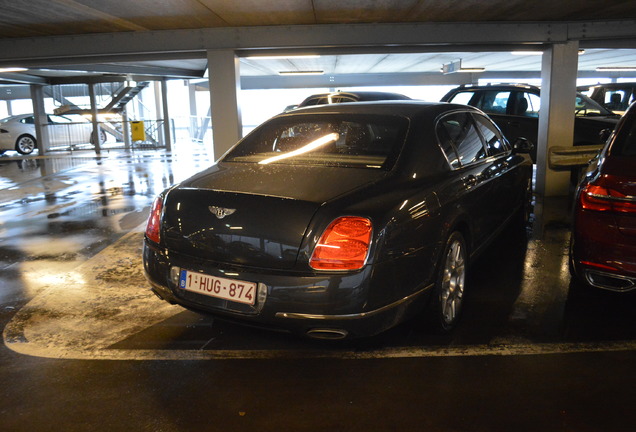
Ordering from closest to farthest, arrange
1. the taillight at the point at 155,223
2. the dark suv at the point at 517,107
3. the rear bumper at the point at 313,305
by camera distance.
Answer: the rear bumper at the point at 313,305 < the taillight at the point at 155,223 < the dark suv at the point at 517,107

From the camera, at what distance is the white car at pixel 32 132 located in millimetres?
18359

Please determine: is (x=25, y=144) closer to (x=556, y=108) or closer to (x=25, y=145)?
(x=25, y=145)

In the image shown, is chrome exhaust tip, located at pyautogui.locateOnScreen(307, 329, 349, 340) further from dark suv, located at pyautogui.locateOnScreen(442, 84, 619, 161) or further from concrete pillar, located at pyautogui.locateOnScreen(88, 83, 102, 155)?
concrete pillar, located at pyautogui.locateOnScreen(88, 83, 102, 155)

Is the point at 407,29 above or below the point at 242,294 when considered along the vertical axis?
above

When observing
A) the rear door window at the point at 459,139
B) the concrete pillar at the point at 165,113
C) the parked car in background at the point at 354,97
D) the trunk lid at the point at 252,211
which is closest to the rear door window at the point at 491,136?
the rear door window at the point at 459,139

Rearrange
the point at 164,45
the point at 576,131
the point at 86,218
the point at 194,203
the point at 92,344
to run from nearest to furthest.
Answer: the point at 194,203 → the point at 92,344 → the point at 86,218 → the point at 164,45 → the point at 576,131

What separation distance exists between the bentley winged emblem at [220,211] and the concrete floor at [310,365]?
693mm

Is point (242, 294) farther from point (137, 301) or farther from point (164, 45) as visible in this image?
point (164, 45)

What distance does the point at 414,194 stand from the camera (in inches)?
112

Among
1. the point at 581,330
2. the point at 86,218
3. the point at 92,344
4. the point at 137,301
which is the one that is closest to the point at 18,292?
the point at 137,301

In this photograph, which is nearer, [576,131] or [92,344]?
[92,344]

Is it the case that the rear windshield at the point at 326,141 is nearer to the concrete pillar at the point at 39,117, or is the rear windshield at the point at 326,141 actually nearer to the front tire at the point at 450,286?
the front tire at the point at 450,286

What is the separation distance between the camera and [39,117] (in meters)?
18.7

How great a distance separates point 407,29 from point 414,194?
17.5ft
